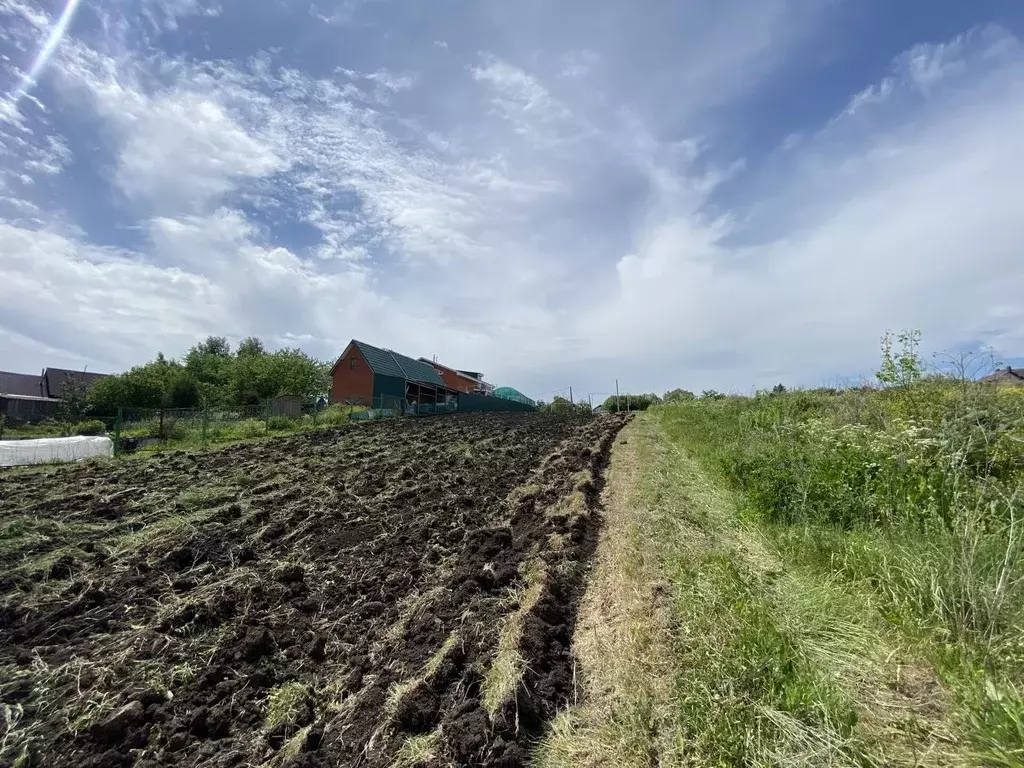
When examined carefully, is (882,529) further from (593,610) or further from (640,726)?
(640,726)

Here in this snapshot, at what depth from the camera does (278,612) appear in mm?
4410

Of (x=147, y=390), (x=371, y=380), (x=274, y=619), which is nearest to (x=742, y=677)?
(x=274, y=619)

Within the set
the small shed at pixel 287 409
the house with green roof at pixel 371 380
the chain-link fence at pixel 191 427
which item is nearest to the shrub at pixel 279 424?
the chain-link fence at pixel 191 427

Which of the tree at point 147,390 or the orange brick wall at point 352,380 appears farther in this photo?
the orange brick wall at point 352,380

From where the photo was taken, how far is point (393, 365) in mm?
39250

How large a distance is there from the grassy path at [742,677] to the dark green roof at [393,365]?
108 ft

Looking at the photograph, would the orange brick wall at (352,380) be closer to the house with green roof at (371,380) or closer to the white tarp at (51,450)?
the house with green roof at (371,380)

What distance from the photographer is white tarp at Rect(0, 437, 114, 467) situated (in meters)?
12.5

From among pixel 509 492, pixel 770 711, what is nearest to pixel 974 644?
pixel 770 711

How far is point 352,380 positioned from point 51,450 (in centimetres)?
2295

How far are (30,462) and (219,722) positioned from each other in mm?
14197

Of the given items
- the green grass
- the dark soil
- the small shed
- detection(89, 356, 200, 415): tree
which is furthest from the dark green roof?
the green grass

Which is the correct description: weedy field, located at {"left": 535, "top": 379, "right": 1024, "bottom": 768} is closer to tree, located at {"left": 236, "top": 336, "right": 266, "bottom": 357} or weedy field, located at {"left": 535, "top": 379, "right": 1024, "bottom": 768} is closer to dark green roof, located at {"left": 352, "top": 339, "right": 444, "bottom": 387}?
dark green roof, located at {"left": 352, "top": 339, "right": 444, "bottom": 387}

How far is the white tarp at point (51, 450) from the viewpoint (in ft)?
40.9
